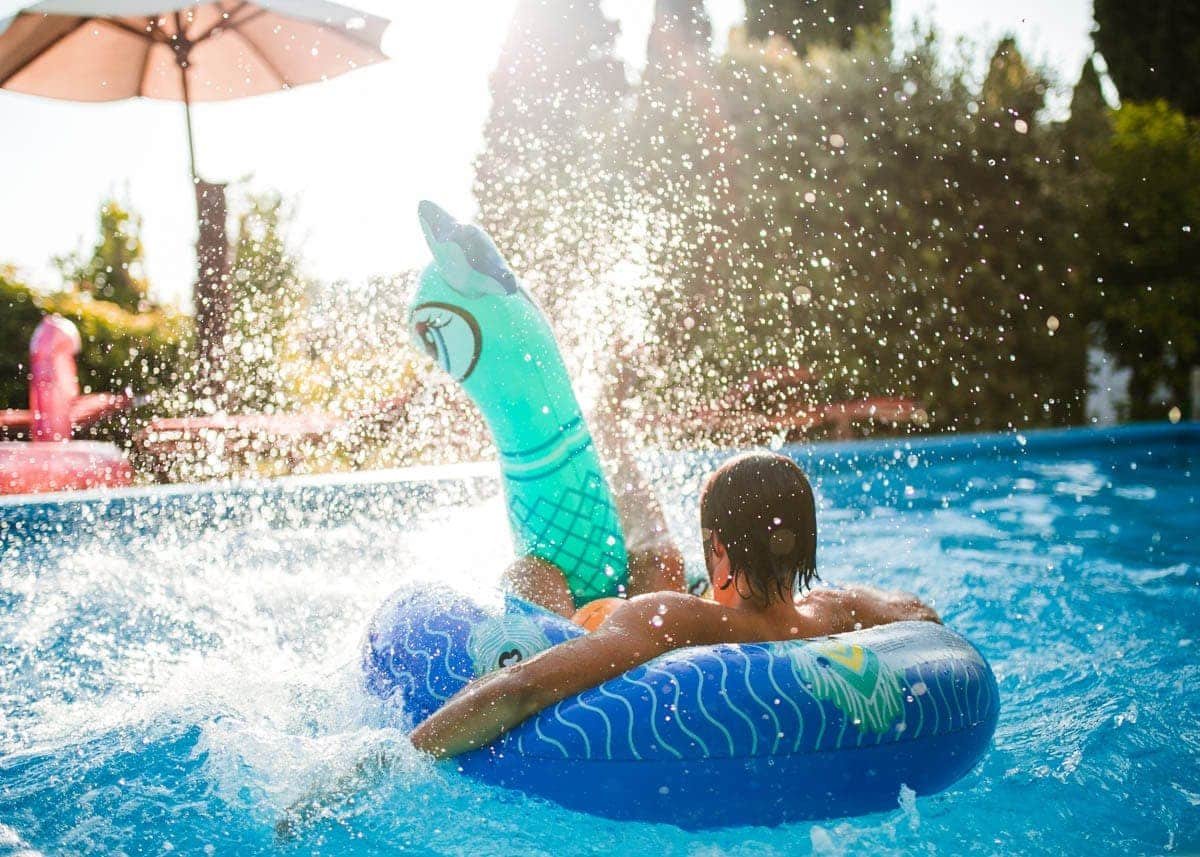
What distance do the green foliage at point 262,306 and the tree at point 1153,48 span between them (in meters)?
9.95

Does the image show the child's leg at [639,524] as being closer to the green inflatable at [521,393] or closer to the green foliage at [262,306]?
the green inflatable at [521,393]

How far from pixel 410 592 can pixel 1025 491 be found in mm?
4945

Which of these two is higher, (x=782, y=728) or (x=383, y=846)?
(x=782, y=728)

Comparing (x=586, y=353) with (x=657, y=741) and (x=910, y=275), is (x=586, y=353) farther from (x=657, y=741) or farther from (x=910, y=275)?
(x=657, y=741)

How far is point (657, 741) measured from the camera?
6.39 feet

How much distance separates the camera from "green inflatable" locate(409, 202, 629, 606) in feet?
9.28

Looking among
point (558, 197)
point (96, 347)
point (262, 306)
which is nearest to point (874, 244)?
point (558, 197)

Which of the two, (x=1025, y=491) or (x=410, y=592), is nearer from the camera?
(x=410, y=592)

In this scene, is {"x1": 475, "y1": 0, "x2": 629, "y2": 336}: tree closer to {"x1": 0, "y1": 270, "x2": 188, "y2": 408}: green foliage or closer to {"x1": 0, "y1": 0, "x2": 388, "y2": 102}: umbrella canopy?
{"x1": 0, "y1": 0, "x2": 388, "y2": 102}: umbrella canopy

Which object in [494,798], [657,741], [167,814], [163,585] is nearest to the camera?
[657,741]

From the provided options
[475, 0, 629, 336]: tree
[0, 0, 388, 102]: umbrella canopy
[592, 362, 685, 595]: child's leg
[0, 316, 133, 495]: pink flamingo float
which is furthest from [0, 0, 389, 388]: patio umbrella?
[592, 362, 685, 595]: child's leg

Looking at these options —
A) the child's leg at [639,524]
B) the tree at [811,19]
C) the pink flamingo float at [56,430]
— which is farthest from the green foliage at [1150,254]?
the pink flamingo float at [56,430]

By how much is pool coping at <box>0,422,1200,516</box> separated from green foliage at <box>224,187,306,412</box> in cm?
197

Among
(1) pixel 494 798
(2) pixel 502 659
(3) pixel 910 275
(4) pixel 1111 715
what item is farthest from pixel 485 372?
(3) pixel 910 275
